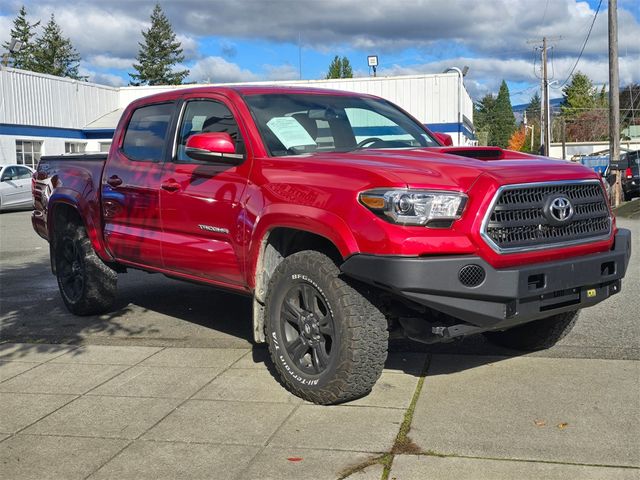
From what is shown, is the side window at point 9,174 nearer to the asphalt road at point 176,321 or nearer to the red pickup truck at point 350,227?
the asphalt road at point 176,321

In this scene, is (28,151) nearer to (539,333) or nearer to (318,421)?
(539,333)

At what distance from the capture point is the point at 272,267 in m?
5.00

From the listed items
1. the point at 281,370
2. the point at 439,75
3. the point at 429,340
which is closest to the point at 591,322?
the point at 429,340

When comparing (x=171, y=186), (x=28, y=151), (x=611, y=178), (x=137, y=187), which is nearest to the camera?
(x=171, y=186)

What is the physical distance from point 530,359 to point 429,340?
4.60ft

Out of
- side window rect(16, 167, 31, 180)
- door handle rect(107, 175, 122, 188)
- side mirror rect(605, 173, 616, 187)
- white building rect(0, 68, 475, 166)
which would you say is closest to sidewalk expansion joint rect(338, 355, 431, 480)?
door handle rect(107, 175, 122, 188)

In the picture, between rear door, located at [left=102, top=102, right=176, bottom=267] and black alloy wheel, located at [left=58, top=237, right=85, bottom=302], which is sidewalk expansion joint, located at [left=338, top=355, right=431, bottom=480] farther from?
black alloy wheel, located at [left=58, top=237, right=85, bottom=302]

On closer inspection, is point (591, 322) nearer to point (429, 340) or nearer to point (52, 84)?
point (429, 340)

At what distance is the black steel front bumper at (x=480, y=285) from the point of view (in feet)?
13.0

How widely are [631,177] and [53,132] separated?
25.5 metres

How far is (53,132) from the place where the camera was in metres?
35.6

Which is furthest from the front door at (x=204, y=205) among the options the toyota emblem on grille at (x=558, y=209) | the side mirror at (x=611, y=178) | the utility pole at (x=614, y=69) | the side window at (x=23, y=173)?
the utility pole at (x=614, y=69)

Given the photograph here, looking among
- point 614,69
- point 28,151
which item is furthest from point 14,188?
point 614,69

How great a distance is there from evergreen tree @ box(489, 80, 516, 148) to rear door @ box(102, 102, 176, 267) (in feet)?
462
